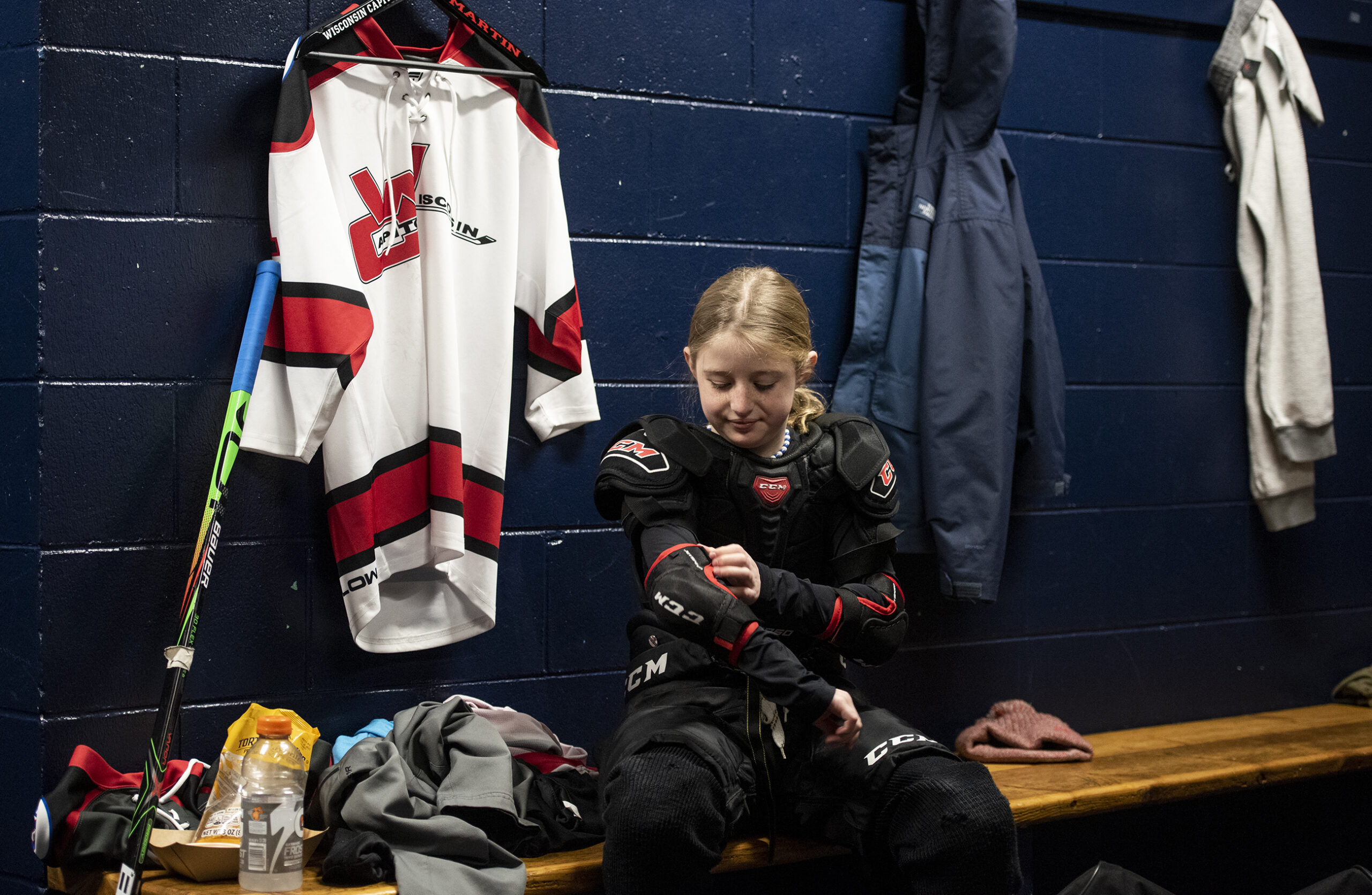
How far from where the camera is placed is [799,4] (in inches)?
88.7

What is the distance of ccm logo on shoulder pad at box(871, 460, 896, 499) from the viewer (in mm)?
1703

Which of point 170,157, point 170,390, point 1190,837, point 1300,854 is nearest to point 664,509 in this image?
point 170,390

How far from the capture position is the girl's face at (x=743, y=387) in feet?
5.31

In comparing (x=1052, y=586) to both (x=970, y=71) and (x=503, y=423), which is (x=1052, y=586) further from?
(x=503, y=423)

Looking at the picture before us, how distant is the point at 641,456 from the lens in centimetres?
165

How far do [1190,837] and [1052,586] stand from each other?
1.88 feet

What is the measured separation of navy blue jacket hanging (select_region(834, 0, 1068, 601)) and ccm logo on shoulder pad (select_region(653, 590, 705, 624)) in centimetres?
83

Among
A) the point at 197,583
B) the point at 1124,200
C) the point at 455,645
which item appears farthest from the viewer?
the point at 1124,200

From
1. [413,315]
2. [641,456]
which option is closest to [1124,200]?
[641,456]

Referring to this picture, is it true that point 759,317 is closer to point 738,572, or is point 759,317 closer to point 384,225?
point 738,572

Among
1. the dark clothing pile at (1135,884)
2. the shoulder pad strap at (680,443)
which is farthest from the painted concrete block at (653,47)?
the dark clothing pile at (1135,884)

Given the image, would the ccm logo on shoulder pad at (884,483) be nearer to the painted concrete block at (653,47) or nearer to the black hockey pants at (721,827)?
the black hockey pants at (721,827)

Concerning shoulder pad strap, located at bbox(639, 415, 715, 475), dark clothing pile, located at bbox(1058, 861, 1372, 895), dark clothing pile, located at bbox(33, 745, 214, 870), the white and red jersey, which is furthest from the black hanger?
dark clothing pile, located at bbox(1058, 861, 1372, 895)

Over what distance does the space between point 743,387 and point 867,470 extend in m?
0.24
